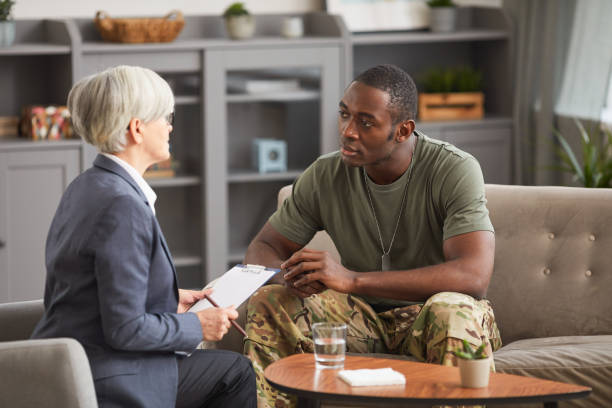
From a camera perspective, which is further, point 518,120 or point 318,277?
point 518,120

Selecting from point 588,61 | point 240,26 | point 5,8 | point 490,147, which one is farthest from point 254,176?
point 588,61

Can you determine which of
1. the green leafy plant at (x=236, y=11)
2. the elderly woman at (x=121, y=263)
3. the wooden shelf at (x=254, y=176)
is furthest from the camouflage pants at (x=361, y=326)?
the green leafy plant at (x=236, y=11)

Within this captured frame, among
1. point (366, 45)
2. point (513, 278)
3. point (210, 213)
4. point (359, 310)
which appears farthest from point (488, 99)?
point (359, 310)

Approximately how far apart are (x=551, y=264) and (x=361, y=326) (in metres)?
0.67

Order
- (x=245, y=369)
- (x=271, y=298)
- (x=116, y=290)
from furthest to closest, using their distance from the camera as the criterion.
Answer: (x=271, y=298) < (x=245, y=369) < (x=116, y=290)

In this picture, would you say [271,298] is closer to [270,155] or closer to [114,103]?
[114,103]

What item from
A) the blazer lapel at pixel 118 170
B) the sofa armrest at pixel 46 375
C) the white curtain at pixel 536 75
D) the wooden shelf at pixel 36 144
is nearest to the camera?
the sofa armrest at pixel 46 375

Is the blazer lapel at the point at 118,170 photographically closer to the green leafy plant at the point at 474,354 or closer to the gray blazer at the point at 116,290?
the gray blazer at the point at 116,290

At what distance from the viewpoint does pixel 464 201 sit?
238 cm

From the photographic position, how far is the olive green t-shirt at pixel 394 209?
241cm

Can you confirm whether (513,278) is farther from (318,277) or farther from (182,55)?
(182,55)

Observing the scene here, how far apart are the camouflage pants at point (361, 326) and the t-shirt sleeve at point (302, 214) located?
22 cm

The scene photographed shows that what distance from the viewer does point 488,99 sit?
4891 millimetres

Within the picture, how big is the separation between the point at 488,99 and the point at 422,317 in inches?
115
